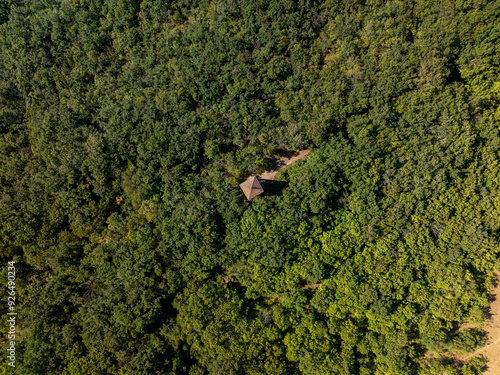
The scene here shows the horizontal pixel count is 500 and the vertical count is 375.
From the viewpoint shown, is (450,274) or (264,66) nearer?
(450,274)

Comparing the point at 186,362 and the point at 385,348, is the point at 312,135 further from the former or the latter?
the point at 186,362

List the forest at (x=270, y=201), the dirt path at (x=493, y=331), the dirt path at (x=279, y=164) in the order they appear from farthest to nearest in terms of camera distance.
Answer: the dirt path at (x=279, y=164) → the dirt path at (x=493, y=331) → the forest at (x=270, y=201)

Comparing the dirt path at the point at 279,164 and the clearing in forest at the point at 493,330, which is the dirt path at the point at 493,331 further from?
the dirt path at the point at 279,164

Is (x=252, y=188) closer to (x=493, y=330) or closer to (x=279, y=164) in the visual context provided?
(x=279, y=164)

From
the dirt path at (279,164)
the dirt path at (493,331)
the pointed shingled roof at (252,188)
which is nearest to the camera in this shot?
the pointed shingled roof at (252,188)

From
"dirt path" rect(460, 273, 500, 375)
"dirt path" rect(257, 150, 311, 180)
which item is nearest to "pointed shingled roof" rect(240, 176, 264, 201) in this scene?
"dirt path" rect(257, 150, 311, 180)

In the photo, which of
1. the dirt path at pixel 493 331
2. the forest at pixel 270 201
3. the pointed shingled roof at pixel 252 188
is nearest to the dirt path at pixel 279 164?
the forest at pixel 270 201

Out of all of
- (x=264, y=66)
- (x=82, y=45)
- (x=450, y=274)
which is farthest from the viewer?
(x=82, y=45)

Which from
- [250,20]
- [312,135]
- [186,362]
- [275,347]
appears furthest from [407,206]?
[186,362]
